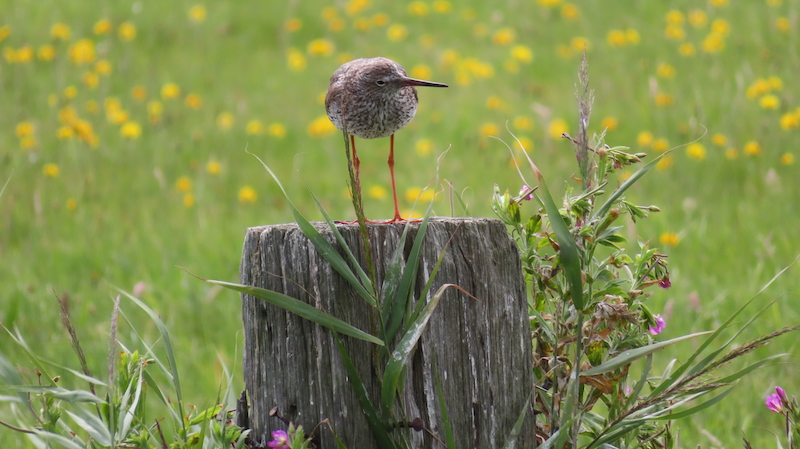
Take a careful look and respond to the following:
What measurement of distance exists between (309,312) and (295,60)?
22.8 feet

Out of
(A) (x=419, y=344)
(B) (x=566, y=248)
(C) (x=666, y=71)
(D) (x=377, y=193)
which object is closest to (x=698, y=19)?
(C) (x=666, y=71)

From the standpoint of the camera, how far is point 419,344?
83.1 inches

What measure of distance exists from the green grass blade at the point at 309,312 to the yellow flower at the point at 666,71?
6.46 meters

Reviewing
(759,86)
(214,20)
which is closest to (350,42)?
(214,20)

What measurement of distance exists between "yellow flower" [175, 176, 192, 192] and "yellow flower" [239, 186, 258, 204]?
453mm

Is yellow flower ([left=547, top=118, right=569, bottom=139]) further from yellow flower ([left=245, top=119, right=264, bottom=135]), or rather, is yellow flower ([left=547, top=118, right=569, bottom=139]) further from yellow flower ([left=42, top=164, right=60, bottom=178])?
yellow flower ([left=42, top=164, right=60, bottom=178])

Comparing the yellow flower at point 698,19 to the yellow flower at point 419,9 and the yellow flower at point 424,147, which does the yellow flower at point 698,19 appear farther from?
the yellow flower at point 424,147

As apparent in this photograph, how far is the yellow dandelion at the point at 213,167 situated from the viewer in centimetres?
655

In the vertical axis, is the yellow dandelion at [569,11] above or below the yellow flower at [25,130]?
above

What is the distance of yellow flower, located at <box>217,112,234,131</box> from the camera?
7.44 m

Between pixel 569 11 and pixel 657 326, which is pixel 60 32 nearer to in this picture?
pixel 569 11

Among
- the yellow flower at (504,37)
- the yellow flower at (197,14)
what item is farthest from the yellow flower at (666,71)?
the yellow flower at (197,14)

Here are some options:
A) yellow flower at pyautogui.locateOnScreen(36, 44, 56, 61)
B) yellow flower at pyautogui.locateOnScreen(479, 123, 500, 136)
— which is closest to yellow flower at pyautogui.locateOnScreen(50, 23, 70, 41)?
yellow flower at pyautogui.locateOnScreen(36, 44, 56, 61)

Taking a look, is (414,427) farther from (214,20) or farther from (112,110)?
(214,20)
